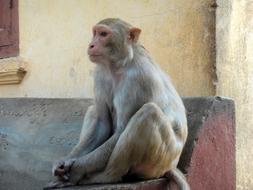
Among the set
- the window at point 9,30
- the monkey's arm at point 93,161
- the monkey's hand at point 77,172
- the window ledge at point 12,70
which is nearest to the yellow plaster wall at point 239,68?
the monkey's arm at point 93,161

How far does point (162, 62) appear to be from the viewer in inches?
210

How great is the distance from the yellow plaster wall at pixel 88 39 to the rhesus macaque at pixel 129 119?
962mm

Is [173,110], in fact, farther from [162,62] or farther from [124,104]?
[162,62]

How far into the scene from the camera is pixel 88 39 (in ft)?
19.9

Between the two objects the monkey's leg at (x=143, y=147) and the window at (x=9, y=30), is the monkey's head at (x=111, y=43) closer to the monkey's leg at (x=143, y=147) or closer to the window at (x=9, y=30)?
the monkey's leg at (x=143, y=147)

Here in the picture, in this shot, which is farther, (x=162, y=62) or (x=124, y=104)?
(x=162, y=62)

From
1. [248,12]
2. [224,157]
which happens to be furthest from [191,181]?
[248,12]

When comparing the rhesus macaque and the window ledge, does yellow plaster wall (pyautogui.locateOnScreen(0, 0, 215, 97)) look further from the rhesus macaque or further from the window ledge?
the rhesus macaque

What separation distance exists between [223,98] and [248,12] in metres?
0.96

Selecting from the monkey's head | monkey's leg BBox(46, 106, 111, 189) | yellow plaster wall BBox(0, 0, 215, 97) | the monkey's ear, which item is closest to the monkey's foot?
monkey's leg BBox(46, 106, 111, 189)

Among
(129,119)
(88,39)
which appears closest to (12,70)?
(88,39)

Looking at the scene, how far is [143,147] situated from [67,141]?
148cm

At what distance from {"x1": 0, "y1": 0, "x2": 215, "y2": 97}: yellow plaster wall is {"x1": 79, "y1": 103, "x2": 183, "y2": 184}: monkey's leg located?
118cm

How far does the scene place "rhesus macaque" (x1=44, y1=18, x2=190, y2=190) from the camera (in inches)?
151
